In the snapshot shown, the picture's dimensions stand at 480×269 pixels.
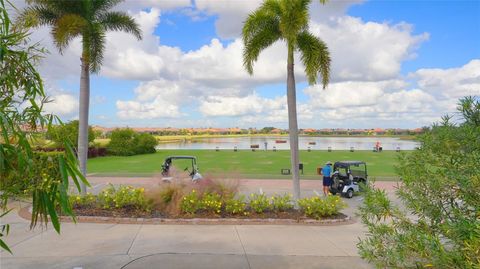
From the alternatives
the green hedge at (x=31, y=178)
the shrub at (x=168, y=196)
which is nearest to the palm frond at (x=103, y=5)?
the shrub at (x=168, y=196)

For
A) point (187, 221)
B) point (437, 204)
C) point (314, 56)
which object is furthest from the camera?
point (314, 56)

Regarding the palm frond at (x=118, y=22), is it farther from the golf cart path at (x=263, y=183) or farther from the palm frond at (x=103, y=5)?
the golf cart path at (x=263, y=183)

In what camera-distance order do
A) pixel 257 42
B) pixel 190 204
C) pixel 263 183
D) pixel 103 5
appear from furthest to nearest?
pixel 263 183, pixel 103 5, pixel 257 42, pixel 190 204

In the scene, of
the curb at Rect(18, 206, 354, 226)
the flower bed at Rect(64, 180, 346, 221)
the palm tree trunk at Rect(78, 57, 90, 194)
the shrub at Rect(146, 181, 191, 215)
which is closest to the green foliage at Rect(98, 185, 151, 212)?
the flower bed at Rect(64, 180, 346, 221)

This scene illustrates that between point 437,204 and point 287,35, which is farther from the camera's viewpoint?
point 287,35

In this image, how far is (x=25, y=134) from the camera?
317 cm

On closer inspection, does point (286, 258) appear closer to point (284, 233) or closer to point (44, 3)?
point (284, 233)

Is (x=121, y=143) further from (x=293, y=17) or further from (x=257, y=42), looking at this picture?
(x=293, y=17)

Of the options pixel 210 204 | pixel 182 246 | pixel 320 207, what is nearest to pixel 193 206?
pixel 210 204

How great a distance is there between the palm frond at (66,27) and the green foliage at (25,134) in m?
10.2

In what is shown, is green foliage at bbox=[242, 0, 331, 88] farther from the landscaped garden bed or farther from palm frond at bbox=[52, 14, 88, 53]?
palm frond at bbox=[52, 14, 88, 53]

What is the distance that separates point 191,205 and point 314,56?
6.20m

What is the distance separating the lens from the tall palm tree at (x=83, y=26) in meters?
12.8

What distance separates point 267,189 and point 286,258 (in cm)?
1072
